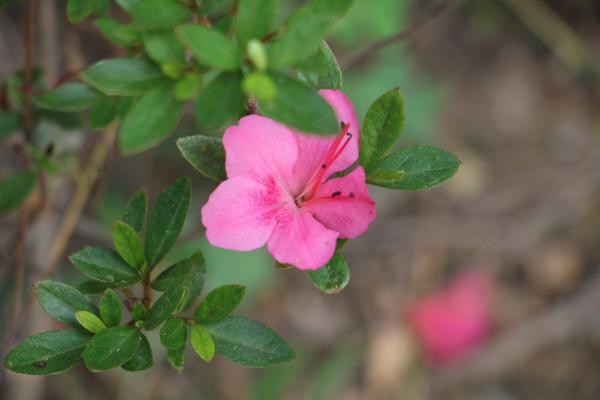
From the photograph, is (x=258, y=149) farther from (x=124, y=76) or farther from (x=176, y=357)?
(x=176, y=357)

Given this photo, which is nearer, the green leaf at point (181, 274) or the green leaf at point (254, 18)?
the green leaf at point (254, 18)

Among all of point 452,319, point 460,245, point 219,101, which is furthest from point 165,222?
point 460,245

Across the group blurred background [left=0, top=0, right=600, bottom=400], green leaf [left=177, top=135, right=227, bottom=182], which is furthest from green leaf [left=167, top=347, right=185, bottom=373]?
blurred background [left=0, top=0, right=600, bottom=400]

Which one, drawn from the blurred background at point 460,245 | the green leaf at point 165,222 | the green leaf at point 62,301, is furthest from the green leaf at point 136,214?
the blurred background at point 460,245

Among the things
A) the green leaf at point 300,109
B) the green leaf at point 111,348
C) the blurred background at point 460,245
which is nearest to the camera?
the green leaf at point 300,109

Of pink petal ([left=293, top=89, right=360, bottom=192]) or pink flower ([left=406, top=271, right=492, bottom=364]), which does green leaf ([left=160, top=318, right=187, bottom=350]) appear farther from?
pink flower ([left=406, top=271, right=492, bottom=364])

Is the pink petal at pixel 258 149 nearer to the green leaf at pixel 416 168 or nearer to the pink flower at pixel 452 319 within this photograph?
the green leaf at pixel 416 168
